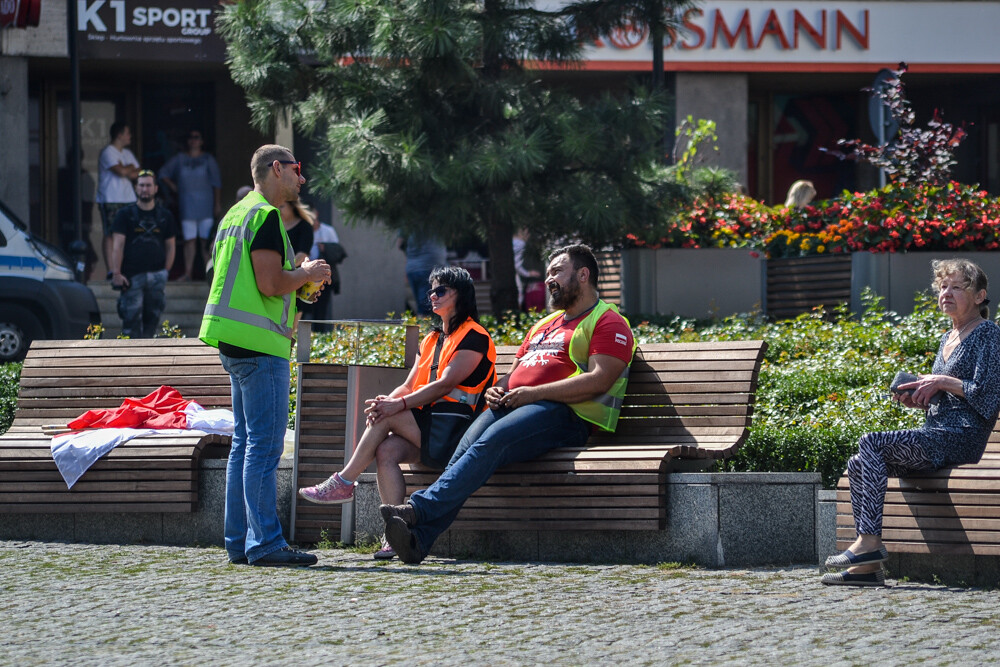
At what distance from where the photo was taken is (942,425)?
6.35 metres

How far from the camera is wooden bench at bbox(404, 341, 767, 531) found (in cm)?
679

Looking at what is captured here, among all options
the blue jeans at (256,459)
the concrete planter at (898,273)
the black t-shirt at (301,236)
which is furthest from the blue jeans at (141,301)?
the blue jeans at (256,459)

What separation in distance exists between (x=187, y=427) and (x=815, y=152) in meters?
18.8

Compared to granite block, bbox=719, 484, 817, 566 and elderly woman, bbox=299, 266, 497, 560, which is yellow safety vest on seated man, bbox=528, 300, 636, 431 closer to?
elderly woman, bbox=299, 266, 497, 560

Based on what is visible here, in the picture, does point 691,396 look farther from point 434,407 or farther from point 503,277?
point 503,277

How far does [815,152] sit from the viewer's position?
25.4 meters

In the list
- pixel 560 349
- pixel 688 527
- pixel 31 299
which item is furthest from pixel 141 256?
pixel 688 527

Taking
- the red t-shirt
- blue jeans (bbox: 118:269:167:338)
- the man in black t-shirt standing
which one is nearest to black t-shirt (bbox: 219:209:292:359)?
the red t-shirt

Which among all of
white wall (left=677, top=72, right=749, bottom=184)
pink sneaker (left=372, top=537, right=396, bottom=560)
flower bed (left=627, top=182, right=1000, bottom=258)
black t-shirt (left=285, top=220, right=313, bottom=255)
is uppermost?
white wall (left=677, top=72, right=749, bottom=184)

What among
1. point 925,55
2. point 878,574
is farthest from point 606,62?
point 878,574

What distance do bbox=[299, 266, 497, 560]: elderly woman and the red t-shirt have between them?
0.22 m

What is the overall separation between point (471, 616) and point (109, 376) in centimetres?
408

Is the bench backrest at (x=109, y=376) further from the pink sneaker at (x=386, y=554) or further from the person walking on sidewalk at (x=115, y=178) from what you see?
the person walking on sidewalk at (x=115, y=178)

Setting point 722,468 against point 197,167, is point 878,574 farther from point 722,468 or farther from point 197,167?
point 197,167
